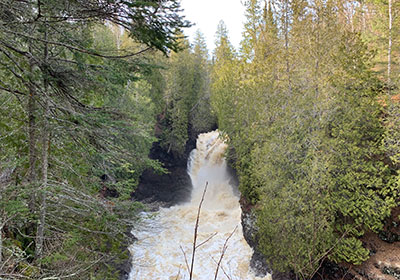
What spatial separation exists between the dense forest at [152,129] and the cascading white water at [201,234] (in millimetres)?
1541

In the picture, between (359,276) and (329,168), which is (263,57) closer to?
(329,168)

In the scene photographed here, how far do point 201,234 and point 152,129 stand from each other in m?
8.87

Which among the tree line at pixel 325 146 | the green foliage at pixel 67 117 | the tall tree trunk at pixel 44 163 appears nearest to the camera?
the green foliage at pixel 67 117

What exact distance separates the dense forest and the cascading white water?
1.54 m

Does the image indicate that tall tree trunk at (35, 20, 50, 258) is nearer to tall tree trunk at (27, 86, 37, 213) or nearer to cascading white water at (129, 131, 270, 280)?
tall tree trunk at (27, 86, 37, 213)

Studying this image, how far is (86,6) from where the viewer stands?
3.77 meters

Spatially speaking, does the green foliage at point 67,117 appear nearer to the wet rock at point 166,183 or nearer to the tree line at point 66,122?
the tree line at point 66,122

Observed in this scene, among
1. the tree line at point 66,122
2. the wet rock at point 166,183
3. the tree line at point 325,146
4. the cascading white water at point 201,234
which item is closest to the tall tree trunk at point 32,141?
the tree line at point 66,122

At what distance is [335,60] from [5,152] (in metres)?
9.22

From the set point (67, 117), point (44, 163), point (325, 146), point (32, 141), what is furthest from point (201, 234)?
point (67, 117)

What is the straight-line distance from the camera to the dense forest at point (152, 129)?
4.10 metres

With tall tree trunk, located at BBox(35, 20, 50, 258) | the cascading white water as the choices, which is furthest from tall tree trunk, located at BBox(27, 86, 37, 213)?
the cascading white water

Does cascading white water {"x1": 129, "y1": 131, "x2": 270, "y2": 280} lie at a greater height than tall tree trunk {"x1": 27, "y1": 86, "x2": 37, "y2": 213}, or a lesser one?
lesser

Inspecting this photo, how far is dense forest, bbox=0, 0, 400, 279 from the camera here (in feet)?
13.5
